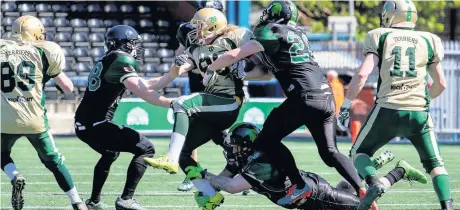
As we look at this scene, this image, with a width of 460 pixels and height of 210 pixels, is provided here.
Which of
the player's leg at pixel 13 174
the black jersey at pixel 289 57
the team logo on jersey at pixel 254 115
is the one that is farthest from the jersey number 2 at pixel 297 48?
the team logo on jersey at pixel 254 115

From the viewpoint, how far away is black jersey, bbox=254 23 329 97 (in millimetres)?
7988

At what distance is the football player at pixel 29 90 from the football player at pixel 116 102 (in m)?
0.33

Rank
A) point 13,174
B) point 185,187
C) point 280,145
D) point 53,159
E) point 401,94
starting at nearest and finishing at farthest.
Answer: point 401,94
point 280,145
point 53,159
point 13,174
point 185,187

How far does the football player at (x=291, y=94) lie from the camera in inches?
313

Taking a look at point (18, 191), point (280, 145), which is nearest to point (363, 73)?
point (280, 145)

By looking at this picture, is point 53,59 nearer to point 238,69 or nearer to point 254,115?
point 238,69

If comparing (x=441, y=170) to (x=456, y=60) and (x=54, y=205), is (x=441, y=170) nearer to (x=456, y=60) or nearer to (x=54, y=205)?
(x=54, y=205)

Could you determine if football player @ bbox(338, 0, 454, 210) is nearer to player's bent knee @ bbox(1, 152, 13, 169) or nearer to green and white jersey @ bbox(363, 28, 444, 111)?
green and white jersey @ bbox(363, 28, 444, 111)

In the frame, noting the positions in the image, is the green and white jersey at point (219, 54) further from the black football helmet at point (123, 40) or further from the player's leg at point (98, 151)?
the player's leg at point (98, 151)

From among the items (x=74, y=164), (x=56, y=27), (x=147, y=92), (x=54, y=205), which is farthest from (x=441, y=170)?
(x=56, y=27)

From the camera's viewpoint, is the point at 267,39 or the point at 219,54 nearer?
the point at 267,39

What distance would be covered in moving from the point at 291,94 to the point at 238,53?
0.57 m

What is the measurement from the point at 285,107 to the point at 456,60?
13.4 m

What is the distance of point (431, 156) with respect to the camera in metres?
8.00
